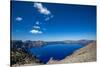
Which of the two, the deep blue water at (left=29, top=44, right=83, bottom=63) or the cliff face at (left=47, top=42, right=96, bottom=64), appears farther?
the cliff face at (left=47, top=42, right=96, bottom=64)

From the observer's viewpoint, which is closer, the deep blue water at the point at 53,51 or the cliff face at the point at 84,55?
the deep blue water at the point at 53,51

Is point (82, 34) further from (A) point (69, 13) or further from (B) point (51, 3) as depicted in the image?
(B) point (51, 3)

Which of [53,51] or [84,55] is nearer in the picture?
[53,51]
